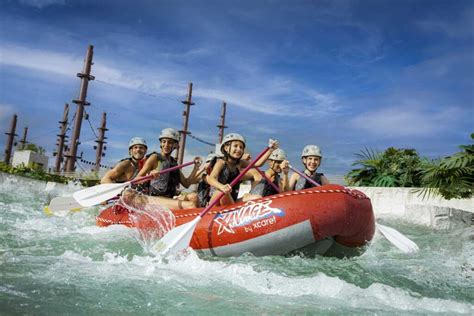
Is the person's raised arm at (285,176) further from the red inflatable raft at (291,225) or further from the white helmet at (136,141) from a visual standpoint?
the white helmet at (136,141)

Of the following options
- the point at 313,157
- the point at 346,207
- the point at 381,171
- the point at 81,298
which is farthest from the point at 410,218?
the point at 81,298

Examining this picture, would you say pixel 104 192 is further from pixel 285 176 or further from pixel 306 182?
pixel 306 182

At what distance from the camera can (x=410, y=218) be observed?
36.3 ft

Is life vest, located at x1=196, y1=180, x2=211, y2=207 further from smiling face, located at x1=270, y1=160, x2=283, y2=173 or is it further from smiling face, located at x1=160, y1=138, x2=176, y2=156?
smiling face, located at x1=270, y1=160, x2=283, y2=173

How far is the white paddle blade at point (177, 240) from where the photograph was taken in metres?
5.36

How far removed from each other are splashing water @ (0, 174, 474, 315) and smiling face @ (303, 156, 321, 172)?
6.19 ft

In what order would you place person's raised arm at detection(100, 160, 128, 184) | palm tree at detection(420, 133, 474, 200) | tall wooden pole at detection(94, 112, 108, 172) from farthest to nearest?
tall wooden pole at detection(94, 112, 108, 172)
palm tree at detection(420, 133, 474, 200)
person's raised arm at detection(100, 160, 128, 184)

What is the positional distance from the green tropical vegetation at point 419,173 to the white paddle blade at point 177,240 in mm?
8465

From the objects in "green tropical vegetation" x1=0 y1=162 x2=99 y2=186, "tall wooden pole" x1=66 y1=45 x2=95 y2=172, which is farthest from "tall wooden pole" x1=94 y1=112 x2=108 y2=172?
"green tropical vegetation" x1=0 y1=162 x2=99 y2=186

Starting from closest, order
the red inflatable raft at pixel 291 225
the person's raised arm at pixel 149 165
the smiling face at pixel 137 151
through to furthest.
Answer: the red inflatable raft at pixel 291 225, the person's raised arm at pixel 149 165, the smiling face at pixel 137 151

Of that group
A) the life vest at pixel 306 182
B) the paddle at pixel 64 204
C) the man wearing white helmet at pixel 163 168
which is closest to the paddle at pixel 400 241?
the life vest at pixel 306 182

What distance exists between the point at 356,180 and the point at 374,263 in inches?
364

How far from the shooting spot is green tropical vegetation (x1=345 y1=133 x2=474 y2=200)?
11.7 metres

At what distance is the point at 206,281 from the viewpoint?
4363 mm
